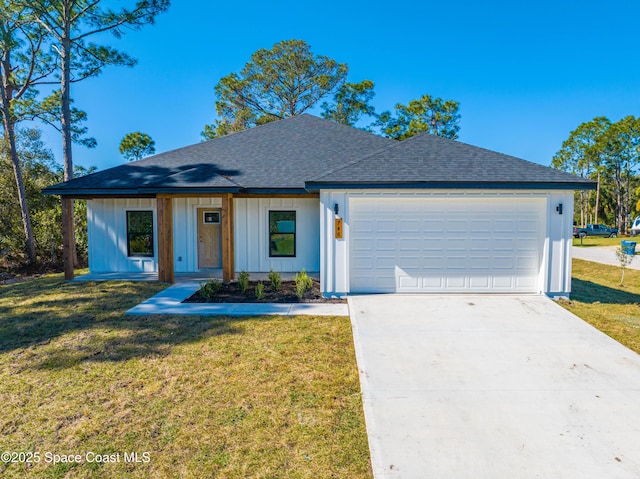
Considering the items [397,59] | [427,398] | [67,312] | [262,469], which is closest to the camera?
[262,469]

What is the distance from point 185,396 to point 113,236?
914 centimetres

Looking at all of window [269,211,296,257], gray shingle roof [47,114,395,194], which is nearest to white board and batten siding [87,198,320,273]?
window [269,211,296,257]

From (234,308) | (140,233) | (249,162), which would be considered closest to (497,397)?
(234,308)

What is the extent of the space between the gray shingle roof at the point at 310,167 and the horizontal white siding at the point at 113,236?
0.82 meters

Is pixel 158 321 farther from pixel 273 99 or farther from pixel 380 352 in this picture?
pixel 273 99

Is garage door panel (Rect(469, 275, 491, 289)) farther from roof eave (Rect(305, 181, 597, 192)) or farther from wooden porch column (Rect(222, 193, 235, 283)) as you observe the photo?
wooden porch column (Rect(222, 193, 235, 283))

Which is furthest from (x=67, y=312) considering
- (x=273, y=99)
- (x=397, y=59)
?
(x=397, y=59)

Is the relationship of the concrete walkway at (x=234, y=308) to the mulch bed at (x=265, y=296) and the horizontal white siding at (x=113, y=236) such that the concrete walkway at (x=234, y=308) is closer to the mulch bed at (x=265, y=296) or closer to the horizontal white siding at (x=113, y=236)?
the mulch bed at (x=265, y=296)

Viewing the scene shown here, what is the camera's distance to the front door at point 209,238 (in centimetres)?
1123

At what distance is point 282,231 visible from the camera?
11.1 meters

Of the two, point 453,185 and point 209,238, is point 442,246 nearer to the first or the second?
point 453,185

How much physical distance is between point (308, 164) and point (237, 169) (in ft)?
7.69

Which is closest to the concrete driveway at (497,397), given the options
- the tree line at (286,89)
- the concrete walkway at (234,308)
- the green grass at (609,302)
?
the green grass at (609,302)

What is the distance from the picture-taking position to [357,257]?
8.19m
